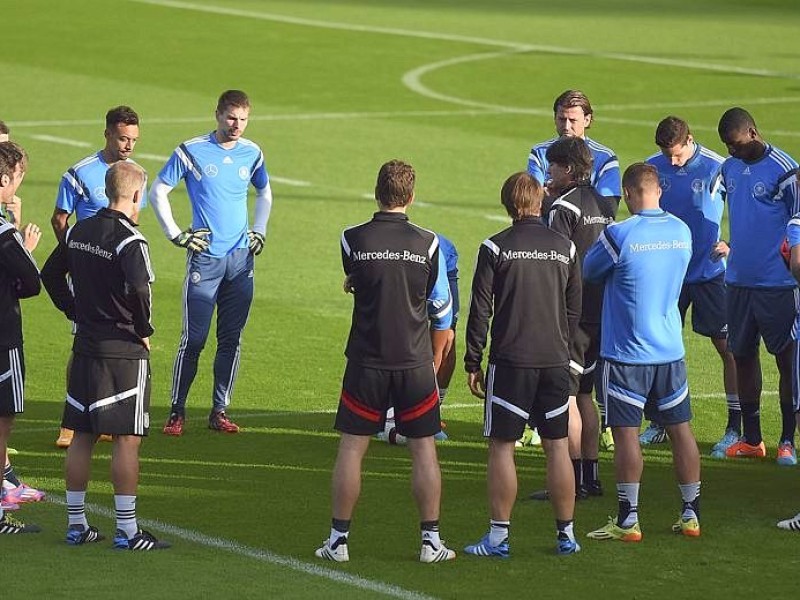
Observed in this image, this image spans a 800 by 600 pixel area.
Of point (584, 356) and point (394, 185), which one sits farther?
point (584, 356)

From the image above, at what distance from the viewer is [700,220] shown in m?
12.3

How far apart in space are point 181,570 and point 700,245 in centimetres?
483

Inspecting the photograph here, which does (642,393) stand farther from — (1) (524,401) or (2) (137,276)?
(2) (137,276)

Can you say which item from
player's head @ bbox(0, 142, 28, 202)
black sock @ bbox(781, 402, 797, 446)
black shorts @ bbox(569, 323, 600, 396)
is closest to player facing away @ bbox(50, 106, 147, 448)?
player's head @ bbox(0, 142, 28, 202)

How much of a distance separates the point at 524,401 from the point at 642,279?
3.23 feet

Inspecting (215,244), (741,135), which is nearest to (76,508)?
(215,244)

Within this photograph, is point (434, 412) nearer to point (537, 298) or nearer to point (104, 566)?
point (537, 298)

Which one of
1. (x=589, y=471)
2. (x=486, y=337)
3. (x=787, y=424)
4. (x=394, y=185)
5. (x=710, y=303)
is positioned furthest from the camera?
(x=710, y=303)

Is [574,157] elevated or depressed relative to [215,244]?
elevated

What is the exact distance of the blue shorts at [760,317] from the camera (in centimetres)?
1178

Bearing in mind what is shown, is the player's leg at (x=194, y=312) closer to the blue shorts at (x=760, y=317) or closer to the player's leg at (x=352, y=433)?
the player's leg at (x=352, y=433)

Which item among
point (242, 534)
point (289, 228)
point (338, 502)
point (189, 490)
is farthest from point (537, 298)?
point (289, 228)

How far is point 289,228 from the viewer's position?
20562 mm

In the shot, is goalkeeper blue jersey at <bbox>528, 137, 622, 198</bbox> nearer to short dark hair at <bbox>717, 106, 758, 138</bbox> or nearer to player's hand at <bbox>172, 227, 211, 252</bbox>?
short dark hair at <bbox>717, 106, 758, 138</bbox>
